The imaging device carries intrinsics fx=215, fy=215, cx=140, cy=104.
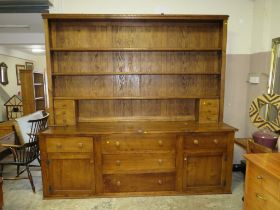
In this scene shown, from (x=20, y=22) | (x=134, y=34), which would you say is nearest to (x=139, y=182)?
(x=134, y=34)

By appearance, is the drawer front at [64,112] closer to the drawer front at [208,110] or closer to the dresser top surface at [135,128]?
the dresser top surface at [135,128]

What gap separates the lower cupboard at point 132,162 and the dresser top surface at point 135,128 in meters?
0.04

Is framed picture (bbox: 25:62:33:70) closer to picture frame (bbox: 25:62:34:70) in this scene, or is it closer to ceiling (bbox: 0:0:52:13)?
picture frame (bbox: 25:62:34:70)

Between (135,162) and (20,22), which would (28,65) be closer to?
(20,22)

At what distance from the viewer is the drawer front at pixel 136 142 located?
238cm

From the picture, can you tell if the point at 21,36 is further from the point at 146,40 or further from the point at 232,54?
the point at 232,54

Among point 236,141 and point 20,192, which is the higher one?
point 236,141

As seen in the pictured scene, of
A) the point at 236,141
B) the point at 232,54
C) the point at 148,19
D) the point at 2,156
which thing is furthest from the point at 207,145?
the point at 2,156

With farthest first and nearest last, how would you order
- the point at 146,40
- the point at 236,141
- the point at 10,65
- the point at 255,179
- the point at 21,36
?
the point at 10,65
the point at 21,36
the point at 146,40
the point at 236,141
the point at 255,179

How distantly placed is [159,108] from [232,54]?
1.25 meters

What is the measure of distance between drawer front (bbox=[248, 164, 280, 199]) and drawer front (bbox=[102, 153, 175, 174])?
954 mm

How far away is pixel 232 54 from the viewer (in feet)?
9.65

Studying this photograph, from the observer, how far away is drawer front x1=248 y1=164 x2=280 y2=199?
1.38 m

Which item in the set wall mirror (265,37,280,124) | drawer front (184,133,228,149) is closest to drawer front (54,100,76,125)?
drawer front (184,133,228,149)
